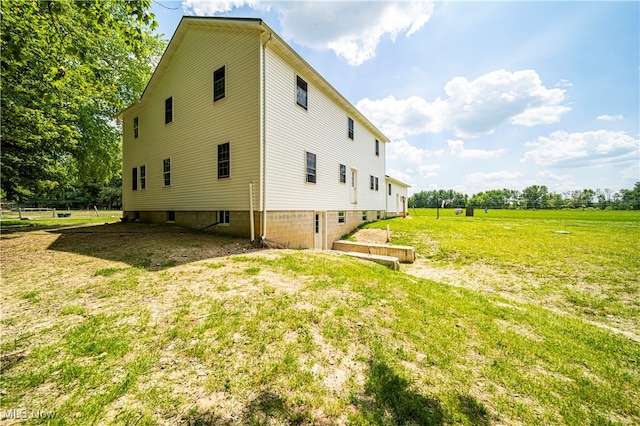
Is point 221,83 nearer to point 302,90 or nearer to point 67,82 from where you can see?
point 302,90

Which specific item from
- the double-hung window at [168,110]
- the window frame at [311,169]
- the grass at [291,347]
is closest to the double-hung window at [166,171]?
the double-hung window at [168,110]

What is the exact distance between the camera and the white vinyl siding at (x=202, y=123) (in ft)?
29.7

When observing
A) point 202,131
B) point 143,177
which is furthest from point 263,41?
point 143,177

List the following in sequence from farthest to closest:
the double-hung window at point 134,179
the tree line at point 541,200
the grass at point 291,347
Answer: the tree line at point 541,200 → the double-hung window at point 134,179 → the grass at point 291,347

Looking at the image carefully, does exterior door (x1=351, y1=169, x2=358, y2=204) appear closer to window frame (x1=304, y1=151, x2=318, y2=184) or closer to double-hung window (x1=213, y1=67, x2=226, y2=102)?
window frame (x1=304, y1=151, x2=318, y2=184)

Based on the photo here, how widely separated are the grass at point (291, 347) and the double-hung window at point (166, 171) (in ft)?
22.6

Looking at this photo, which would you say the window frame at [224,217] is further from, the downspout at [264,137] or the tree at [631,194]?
the tree at [631,194]

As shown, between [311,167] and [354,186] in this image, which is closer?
[311,167]

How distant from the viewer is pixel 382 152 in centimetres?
2177

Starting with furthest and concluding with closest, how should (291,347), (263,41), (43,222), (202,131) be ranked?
(43,222) → (202,131) → (263,41) → (291,347)

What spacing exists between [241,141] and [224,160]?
4.11 feet

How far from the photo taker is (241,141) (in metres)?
9.27

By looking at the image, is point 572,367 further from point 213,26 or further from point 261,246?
point 213,26

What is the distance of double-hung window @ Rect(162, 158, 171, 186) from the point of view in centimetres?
1269
